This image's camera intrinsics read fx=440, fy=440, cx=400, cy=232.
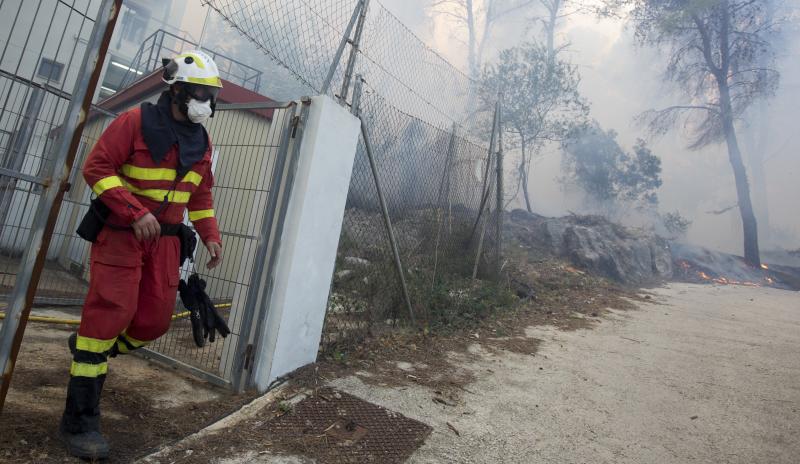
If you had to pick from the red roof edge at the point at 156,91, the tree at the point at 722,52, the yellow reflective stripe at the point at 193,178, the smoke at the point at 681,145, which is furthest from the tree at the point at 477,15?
the yellow reflective stripe at the point at 193,178

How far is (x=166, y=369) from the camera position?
10.0 feet

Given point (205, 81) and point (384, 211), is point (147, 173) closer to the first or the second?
point (205, 81)

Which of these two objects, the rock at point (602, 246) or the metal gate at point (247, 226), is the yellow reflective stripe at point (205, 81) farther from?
the rock at point (602, 246)

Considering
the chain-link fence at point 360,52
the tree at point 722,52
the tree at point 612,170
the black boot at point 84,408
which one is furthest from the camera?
the tree at point 612,170

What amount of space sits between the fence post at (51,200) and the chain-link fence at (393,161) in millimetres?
1183

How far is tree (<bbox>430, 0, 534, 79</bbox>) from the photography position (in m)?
31.6

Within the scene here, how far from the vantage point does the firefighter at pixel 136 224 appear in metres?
1.91

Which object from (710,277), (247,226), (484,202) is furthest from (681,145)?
(247,226)

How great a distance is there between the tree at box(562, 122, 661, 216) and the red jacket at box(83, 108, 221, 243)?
73.9 feet

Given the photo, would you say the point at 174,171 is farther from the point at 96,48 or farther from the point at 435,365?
the point at 435,365

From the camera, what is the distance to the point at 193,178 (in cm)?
224

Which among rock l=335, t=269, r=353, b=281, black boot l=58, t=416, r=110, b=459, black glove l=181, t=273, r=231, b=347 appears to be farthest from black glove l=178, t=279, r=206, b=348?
rock l=335, t=269, r=353, b=281

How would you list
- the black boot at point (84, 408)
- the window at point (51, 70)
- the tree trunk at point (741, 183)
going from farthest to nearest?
the tree trunk at point (741, 183)
the window at point (51, 70)
the black boot at point (84, 408)

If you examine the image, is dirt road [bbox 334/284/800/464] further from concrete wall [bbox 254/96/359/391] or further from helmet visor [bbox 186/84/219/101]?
helmet visor [bbox 186/84/219/101]
